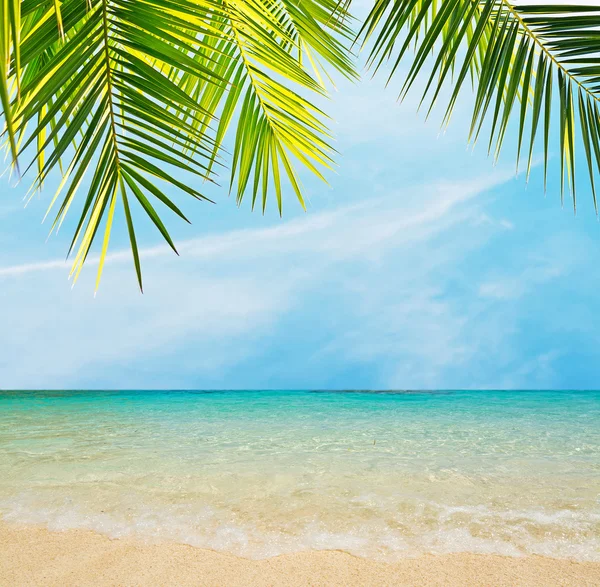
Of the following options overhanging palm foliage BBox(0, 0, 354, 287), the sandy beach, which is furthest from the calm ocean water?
overhanging palm foliage BBox(0, 0, 354, 287)

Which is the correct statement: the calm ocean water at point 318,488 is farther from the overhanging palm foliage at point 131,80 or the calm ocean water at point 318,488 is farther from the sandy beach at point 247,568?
the overhanging palm foliage at point 131,80

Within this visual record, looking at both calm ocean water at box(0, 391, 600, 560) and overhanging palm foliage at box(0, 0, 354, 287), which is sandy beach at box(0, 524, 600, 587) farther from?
overhanging palm foliage at box(0, 0, 354, 287)

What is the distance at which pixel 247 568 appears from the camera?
5.31ft

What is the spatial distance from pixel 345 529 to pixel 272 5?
6.14ft

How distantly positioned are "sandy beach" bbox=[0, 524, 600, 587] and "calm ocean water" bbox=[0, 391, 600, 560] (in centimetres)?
9

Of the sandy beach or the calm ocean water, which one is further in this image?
the calm ocean water

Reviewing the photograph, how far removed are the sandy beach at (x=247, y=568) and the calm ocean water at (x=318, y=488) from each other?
0.29 ft

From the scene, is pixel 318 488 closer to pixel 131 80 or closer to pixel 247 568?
pixel 247 568

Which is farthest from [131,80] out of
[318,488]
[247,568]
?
[318,488]

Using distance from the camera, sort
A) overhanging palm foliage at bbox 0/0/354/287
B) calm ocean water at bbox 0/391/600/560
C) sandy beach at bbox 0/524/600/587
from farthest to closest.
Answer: calm ocean water at bbox 0/391/600/560 → sandy beach at bbox 0/524/600/587 → overhanging palm foliage at bbox 0/0/354/287

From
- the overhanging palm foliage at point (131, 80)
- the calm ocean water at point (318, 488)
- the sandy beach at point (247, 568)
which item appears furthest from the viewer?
the calm ocean water at point (318, 488)

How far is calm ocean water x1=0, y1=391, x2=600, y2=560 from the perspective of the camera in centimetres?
189

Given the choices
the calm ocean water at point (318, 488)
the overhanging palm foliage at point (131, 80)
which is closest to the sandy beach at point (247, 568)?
the calm ocean water at point (318, 488)

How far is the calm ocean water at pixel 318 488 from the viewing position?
6.21ft
